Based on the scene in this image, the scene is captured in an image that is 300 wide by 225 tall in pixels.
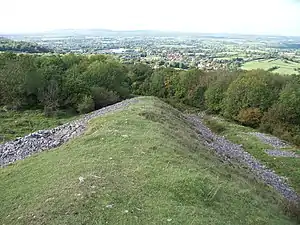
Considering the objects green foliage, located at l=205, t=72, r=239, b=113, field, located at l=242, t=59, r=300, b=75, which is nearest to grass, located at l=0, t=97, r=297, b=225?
green foliage, located at l=205, t=72, r=239, b=113

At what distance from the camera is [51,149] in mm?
25938

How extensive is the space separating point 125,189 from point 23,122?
3416 centimetres

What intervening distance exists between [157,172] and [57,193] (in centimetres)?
578

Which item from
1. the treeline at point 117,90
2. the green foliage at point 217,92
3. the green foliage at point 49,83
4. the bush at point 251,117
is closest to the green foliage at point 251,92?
the treeline at point 117,90

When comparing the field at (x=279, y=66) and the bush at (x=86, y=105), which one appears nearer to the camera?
the bush at (x=86, y=105)

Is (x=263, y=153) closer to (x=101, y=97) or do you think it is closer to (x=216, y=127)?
(x=216, y=127)

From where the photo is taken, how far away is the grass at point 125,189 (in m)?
14.2

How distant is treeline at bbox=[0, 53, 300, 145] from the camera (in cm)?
5866

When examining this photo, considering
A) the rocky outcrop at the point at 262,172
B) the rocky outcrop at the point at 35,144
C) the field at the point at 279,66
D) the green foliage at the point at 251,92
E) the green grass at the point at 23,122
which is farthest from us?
the field at the point at 279,66

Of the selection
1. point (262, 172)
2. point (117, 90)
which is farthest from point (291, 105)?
point (117, 90)

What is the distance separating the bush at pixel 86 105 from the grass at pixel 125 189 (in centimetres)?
3339

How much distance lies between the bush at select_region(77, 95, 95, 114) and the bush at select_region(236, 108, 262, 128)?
28.1 m

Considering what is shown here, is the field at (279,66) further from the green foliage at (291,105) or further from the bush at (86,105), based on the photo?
the bush at (86,105)

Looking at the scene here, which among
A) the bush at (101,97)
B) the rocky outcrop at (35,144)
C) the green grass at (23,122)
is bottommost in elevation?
the bush at (101,97)
